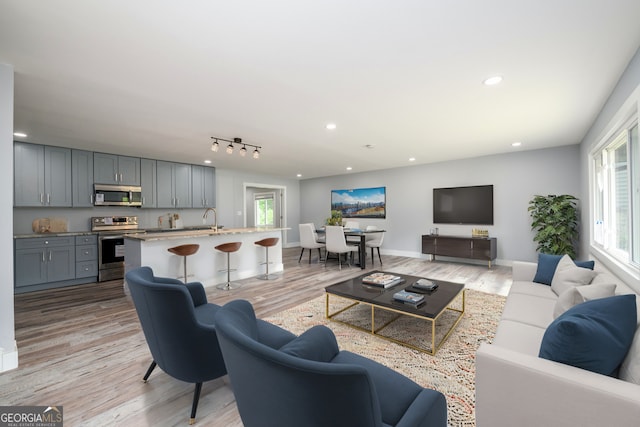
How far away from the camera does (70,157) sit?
485cm

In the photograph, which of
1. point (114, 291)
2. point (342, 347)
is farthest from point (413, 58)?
point (114, 291)

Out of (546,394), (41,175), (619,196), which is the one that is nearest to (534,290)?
(619,196)

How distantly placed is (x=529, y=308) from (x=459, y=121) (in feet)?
7.92

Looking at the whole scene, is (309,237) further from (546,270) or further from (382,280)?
(546,270)

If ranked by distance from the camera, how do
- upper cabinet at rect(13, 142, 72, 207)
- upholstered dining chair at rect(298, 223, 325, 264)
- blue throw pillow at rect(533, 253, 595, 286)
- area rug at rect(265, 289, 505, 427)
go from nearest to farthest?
area rug at rect(265, 289, 505, 427)
blue throw pillow at rect(533, 253, 595, 286)
upper cabinet at rect(13, 142, 72, 207)
upholstered dining chair at rect(298, 223, 325, 264)

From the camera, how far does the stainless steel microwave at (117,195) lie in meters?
5.12

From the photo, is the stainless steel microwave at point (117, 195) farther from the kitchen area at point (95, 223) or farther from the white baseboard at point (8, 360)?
the white baseboard at point (8, 360)

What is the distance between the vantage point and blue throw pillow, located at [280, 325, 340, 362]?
111 centimetres

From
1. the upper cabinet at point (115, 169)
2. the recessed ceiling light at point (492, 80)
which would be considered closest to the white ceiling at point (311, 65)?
the recessed ceiling light at point (492, 80)

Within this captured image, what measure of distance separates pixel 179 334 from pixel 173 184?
538 cm

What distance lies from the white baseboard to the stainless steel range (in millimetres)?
3185

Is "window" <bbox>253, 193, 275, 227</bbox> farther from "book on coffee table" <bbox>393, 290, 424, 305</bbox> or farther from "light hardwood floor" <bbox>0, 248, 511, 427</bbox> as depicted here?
"book on coffee table" <bbox>393, 290, 424, 305</bbox>

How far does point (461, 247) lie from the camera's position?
→ 19.2 feet

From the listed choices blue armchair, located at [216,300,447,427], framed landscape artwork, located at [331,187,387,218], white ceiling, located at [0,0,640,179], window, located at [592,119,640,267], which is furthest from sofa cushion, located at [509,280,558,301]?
framed landscape artwork, located at [331,187,387,218]
